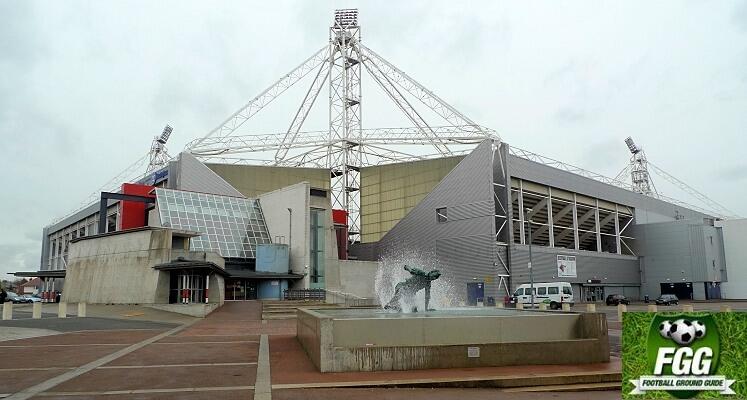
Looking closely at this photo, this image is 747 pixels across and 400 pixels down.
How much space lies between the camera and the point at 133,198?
194 ft

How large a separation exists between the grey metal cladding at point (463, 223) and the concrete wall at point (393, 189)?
5.65 feet

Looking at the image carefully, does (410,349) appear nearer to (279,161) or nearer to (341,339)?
(341,339)

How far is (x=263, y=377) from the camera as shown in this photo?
40.2 ft

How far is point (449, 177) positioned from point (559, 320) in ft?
171

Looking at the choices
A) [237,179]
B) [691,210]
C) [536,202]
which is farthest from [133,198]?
[691,210]

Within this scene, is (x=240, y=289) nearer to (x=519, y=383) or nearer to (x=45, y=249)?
(x=519, y=383)

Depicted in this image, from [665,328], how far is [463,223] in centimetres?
5919

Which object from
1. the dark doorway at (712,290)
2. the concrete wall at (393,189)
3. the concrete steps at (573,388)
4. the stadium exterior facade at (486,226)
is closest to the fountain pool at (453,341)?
the concrete steps at (573,388)

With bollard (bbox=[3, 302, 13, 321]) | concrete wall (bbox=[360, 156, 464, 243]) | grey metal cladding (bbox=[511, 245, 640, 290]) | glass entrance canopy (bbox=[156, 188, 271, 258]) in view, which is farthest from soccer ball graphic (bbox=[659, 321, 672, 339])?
concrete wall (bbox=[360, 156, 464, 243])

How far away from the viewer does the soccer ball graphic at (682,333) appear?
5.05 metres

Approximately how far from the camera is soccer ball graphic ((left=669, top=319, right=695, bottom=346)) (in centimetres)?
505

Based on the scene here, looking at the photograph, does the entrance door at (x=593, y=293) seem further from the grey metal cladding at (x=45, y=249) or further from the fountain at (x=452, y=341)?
the grey metal cladding at (x=45, y=249)

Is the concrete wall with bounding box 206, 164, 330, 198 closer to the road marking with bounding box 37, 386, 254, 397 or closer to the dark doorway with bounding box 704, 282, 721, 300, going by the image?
the dark doorway with bounding box 704, 282, 721, 300

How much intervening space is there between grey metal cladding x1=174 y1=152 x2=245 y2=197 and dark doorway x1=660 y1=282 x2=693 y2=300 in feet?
188
